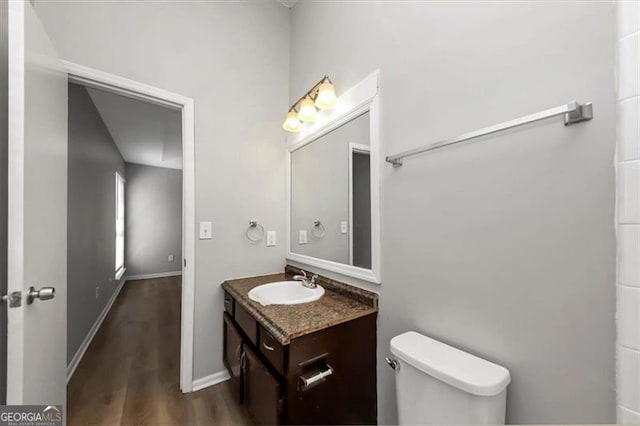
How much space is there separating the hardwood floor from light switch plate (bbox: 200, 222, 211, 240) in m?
1.05

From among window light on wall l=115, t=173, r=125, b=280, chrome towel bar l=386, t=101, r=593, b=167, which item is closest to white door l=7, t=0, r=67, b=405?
chrome towel bar l=386, t=101, r=593, b=167

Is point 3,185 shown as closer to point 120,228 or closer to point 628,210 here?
point 628,210

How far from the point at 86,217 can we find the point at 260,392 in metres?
2.55

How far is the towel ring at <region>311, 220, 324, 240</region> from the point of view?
175 cm

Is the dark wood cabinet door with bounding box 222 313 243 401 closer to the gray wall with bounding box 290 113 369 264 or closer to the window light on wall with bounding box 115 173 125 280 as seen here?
the gray wall with bounding box 290 113 369 264

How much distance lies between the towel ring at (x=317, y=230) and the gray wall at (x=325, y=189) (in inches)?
0.9

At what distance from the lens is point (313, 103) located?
1.68 m

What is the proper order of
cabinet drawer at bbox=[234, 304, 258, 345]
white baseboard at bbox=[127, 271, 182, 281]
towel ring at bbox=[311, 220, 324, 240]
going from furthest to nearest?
white baseboard at bbox=[127, 271, 182, 281] → towel ring at bbox=[311, 220, 324, 240] → cabinet drawer at bbox=[234, 304, 258, 345]

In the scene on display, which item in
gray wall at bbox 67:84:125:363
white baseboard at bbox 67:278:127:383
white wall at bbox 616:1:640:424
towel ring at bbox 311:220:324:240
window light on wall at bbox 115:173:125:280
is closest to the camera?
white wall at bbox 616:1:640:424

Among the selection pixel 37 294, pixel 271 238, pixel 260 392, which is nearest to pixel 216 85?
pixel 271 238

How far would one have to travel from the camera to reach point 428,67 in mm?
1070

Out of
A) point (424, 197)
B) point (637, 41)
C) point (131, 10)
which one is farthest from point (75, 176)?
point (637, 41)

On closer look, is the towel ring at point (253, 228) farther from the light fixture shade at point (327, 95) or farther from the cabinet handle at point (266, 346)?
the light fixture shade at point (327, 95)

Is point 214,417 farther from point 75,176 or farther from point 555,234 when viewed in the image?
point 75,176
